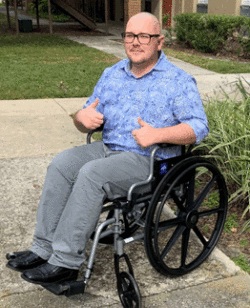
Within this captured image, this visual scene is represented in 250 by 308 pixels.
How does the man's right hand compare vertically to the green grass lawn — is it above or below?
above

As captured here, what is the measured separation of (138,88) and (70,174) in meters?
0.64

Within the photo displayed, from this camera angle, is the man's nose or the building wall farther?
the building wall

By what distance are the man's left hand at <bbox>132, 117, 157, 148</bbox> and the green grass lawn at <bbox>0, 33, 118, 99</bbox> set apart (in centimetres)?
474

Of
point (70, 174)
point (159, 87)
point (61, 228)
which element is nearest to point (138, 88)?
point (159, 87)

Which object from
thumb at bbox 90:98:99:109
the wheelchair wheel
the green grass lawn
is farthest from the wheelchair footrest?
the green grass lawn

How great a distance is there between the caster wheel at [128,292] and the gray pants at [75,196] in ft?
0.78

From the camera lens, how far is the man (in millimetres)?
2221

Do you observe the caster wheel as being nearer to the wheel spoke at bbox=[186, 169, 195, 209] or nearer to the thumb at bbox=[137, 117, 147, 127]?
the wheel spoke at bbox=[186, 169, 195, 209]

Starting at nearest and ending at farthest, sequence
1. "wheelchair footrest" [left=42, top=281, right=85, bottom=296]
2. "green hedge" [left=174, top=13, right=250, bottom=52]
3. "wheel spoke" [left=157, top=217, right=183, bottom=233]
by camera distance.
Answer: "wheelchair footrest" [left=42, top=281, right=85, bottom=296], "wheel spoke" [left=157, top=217, right=183, bottom=233], "green hedge" [left=174, top=13, right=250, bottom=52]

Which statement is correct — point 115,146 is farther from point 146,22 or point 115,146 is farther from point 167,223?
point 146,22

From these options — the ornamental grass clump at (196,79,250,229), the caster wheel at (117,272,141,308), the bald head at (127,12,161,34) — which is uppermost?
the bald head at (127,12,161,34)

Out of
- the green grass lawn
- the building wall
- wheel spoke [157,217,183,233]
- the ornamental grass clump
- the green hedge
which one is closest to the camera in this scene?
wheel spoke [157,217,183,233]

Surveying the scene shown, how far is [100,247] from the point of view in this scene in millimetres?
2836

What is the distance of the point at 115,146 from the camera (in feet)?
8.66
